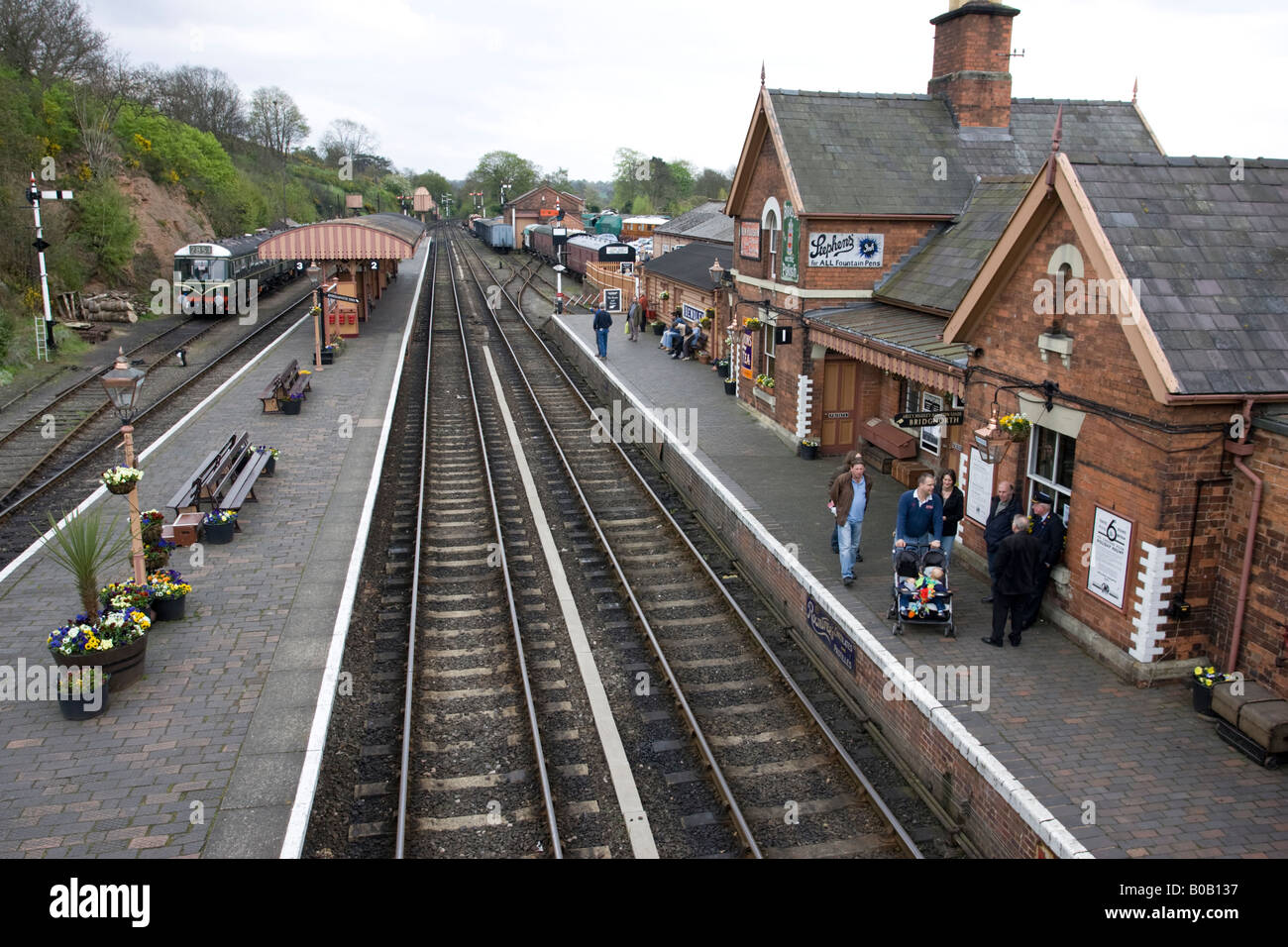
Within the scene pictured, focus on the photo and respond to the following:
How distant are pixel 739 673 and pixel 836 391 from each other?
865 cm

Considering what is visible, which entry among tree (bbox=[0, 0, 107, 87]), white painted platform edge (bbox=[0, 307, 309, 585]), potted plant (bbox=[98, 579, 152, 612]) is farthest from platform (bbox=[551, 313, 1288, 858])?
tree (bbox=[0, 0, 107, 87])

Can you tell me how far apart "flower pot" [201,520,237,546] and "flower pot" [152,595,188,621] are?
245 centimetres

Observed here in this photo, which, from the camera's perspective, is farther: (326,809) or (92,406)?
(92,406)

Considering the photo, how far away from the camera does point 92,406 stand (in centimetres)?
2123

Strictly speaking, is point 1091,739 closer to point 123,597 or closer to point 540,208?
point 123,597

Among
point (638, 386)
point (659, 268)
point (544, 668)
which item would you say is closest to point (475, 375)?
point (638, 386)

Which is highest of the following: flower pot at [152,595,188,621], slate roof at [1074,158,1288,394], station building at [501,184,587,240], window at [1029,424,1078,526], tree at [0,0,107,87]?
tree at [0,0,107,87]

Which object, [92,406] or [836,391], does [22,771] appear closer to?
[836,391]

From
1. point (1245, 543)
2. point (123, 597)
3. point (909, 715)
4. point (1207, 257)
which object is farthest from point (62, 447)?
point (1245, 543)

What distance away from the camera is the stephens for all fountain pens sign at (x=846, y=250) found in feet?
56.8

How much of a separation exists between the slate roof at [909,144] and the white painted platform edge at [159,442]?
1300cm

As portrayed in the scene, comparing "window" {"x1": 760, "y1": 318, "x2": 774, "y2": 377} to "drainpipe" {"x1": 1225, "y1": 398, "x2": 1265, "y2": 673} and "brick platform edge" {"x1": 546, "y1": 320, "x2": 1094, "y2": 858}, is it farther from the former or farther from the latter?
"drainpipe" {"x1": 1225, "y1": 398, "x2": 1265, "y2": 673}

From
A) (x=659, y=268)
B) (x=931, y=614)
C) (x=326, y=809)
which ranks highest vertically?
(x=659, y=268)

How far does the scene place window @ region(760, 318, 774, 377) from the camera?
2020 centimetres
